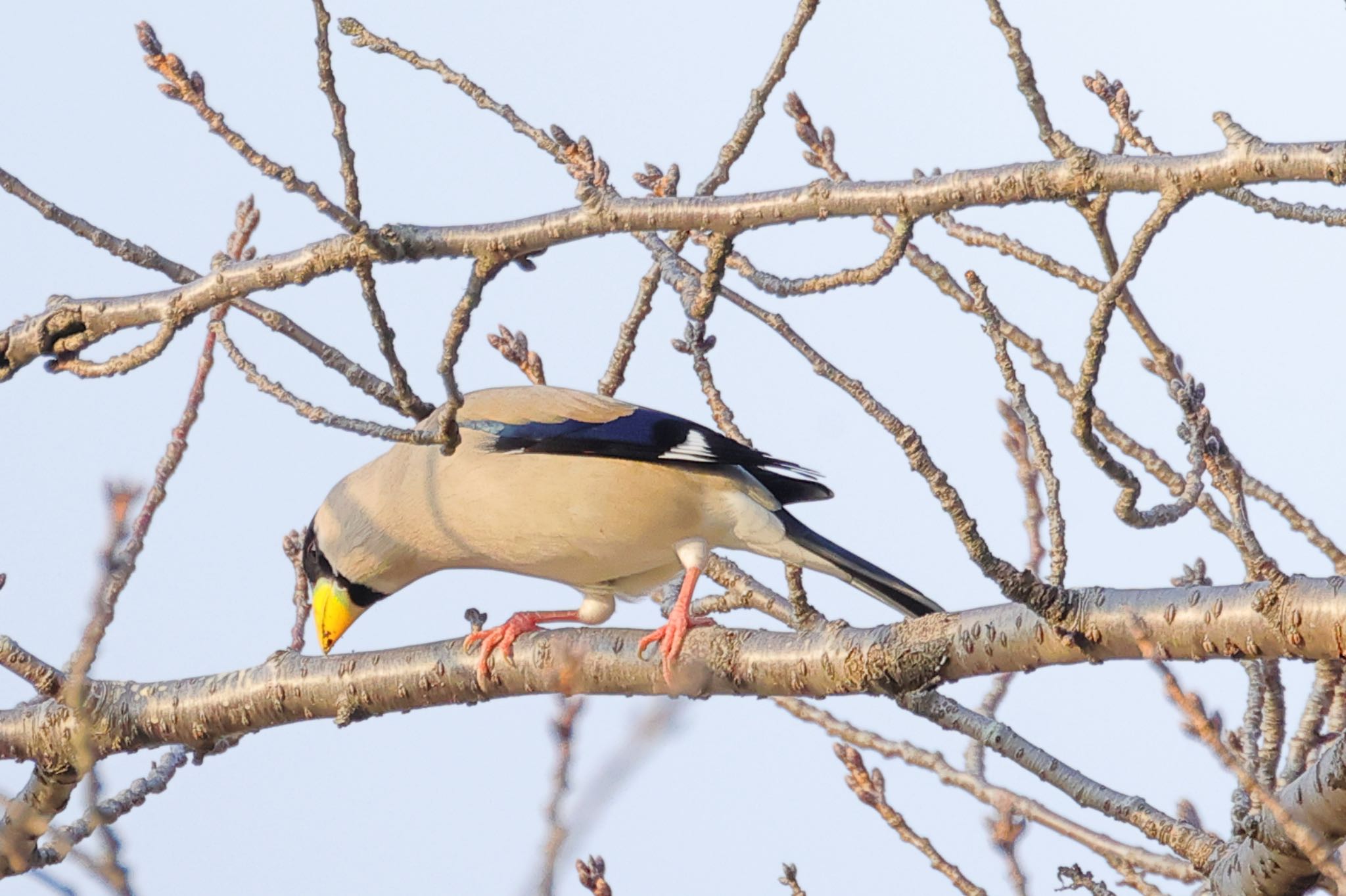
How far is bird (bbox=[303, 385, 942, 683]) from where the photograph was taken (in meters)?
5.12

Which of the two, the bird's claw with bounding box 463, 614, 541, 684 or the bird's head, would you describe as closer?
the bird's claw with bounding box 463, 614, 541, 684

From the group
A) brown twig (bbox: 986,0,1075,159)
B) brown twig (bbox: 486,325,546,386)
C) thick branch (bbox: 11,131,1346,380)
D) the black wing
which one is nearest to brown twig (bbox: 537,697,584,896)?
thick branch (bbox: 11,131,1346,380)

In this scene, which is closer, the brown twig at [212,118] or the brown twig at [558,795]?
the brown twig at [558,795]

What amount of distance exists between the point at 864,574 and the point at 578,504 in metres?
1.03

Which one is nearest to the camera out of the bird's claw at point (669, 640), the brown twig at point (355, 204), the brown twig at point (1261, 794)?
the brown twig at point (1261, 794)

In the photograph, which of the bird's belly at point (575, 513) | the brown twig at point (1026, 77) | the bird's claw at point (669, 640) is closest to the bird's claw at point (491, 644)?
the bird's claw at point (669, 640)

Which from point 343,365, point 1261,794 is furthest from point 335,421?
point 1261,794

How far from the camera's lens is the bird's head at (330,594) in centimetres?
595

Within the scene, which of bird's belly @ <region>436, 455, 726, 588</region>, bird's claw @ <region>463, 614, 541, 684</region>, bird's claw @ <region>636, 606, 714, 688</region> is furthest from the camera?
bird's belly @ <region>436, 455, 726, 588</region>

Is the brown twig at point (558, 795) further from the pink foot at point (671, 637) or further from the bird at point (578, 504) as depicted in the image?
the bird at point (578, 504)

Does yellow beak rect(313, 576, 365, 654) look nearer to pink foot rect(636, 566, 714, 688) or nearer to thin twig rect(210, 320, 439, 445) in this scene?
pink foot rect(636, 566, 714, 688)

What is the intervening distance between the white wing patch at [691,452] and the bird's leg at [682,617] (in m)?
0.29

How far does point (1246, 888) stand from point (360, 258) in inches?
90.0

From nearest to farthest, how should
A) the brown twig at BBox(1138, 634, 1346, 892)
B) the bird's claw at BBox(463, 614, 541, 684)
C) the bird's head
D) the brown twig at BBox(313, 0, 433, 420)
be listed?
the brown twig at BBox(1138, 634, 1346, 892) → the brown twig at BBox(313, 0, 433, 420) → the bird's claw at BBox(463, 614, 541, 684) → the bird's head
